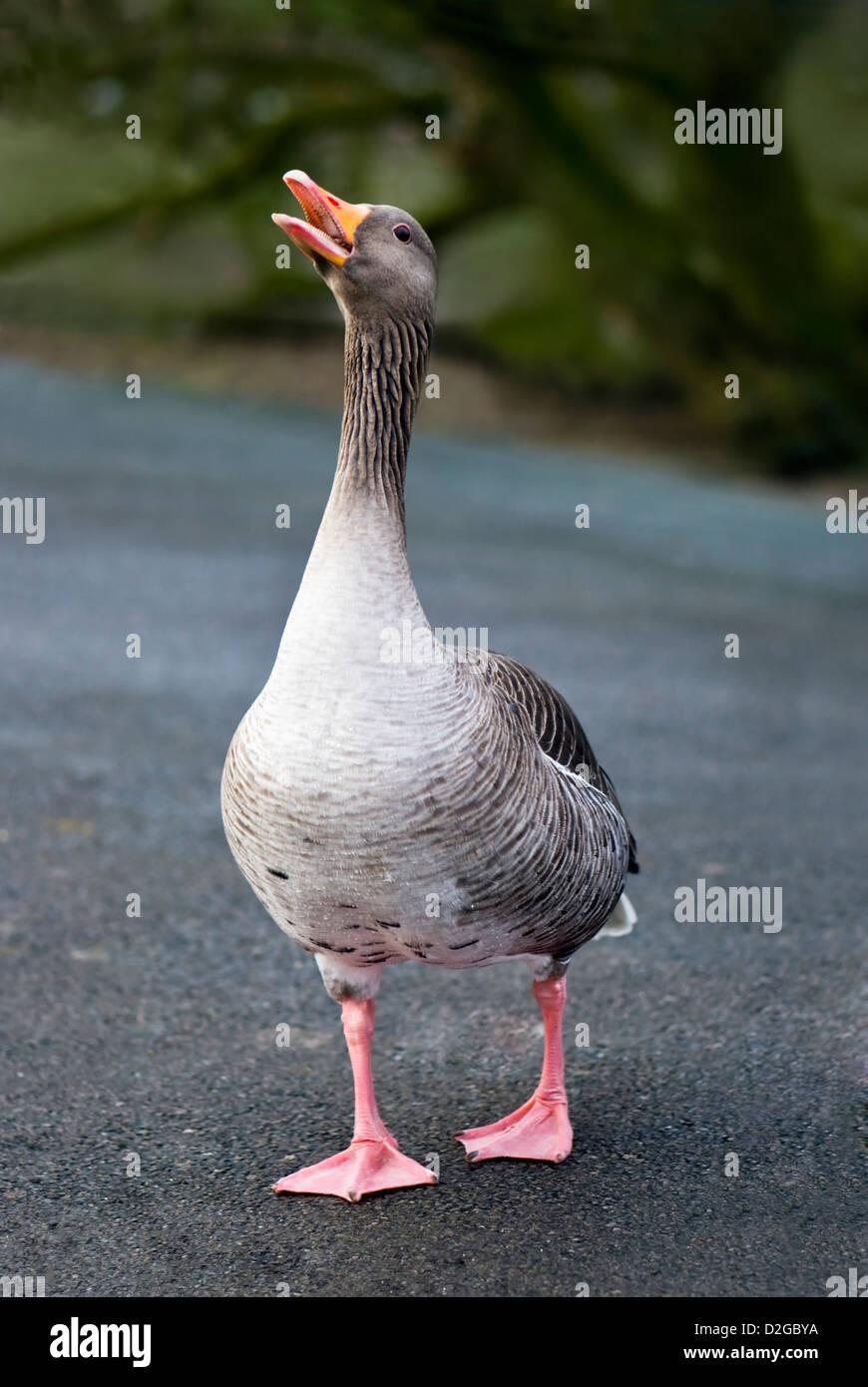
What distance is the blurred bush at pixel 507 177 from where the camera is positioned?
17.1 meters

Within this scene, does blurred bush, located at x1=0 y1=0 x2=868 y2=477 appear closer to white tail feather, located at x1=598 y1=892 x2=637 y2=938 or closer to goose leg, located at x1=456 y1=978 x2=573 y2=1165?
white tail feather, located at x1=598 y1=892 x2=637 y2=938

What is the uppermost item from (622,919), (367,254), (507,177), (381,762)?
(507,177)

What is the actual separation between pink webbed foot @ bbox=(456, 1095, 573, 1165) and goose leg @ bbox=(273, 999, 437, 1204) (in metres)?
0.22

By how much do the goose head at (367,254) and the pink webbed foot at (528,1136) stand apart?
7.81 feet

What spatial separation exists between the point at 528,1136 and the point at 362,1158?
1.75 feet

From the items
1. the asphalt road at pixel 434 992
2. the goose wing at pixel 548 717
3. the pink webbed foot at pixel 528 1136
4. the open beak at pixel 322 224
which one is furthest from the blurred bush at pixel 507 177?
the pink webbed foot at pixel 528 1136

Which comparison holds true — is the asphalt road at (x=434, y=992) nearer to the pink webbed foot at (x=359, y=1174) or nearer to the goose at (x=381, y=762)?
the pink webbed foot at (x=359, y=1174)

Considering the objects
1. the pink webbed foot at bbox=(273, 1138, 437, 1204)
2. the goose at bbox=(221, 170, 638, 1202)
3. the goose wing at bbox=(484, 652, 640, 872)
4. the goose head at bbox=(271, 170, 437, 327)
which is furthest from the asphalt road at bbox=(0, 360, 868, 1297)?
the goose head at bbox=(271, 170, 437, 327)

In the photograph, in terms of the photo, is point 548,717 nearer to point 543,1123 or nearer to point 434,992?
point 543,1123

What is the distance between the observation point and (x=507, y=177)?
65.7 feet

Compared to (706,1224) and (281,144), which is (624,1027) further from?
(281,144)

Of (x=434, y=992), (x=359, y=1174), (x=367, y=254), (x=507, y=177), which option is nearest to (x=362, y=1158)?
(x=359, y=1174)

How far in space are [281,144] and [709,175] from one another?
642 cm

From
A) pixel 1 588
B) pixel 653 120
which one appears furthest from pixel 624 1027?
pixel 653 120
